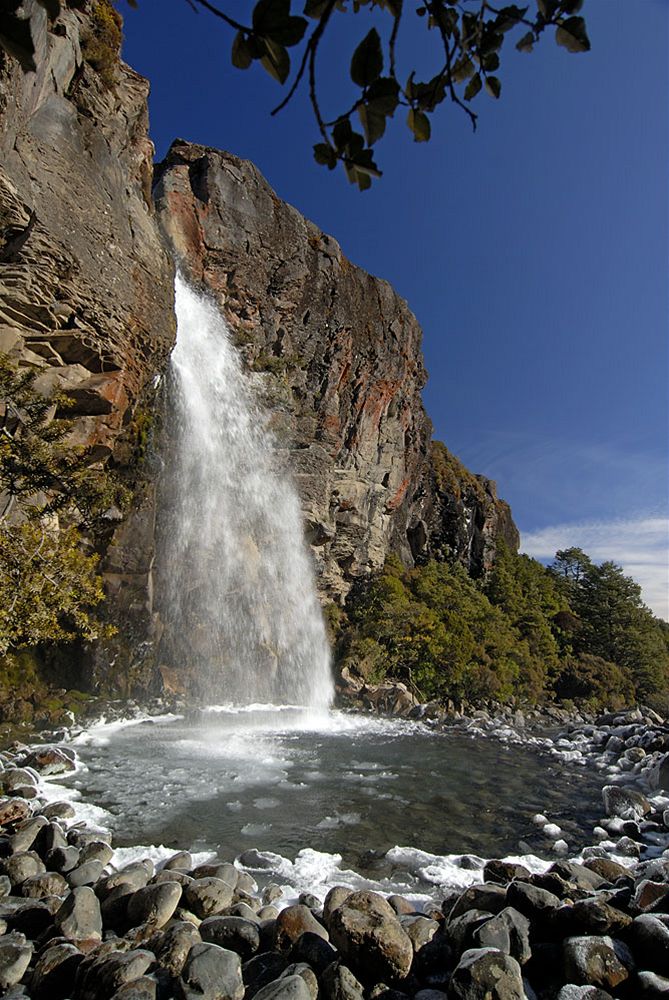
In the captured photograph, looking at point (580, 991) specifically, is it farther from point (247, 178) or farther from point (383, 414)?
point (247, 178)

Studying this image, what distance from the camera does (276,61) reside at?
113cm

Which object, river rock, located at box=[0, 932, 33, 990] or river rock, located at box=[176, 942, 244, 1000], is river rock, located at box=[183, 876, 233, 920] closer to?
river rock, located at box=[176, 942, 244, 1000]

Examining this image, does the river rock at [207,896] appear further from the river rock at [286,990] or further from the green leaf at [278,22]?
the green leaf at [278,22]

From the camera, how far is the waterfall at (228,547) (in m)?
17.9

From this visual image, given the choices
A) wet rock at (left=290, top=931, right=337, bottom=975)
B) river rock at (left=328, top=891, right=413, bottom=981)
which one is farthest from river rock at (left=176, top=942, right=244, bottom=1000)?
river rock at (left=328, top=891, right=413, bottom=981)

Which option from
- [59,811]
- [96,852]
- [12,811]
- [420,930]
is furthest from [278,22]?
[59,811]

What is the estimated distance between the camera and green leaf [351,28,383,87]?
1098 mm

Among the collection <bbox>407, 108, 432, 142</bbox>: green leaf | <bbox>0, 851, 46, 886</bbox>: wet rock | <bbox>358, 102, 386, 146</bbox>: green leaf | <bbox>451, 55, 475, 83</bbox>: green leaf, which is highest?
<bbox>451, 55, 475, 83</bbox>: green leaf

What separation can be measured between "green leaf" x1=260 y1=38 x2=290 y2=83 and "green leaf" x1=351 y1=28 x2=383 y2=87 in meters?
0.15

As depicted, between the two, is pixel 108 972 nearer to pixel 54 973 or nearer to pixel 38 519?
pixel 54 973

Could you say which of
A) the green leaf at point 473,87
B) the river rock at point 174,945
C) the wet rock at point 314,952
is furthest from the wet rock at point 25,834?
the green leaf at point 473,87

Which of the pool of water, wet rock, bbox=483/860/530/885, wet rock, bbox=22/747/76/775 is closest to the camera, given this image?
wet rock, bbox=483/860/530/885

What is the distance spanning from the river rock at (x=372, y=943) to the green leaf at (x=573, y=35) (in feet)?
14.0

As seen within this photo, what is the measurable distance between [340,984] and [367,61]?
408 cm
